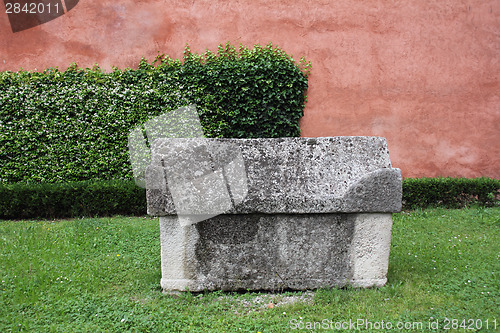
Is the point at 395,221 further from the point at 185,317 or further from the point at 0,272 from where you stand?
the point at 0,272

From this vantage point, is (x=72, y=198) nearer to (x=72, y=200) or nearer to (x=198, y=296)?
(x=72, y=200)

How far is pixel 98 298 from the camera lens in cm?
283

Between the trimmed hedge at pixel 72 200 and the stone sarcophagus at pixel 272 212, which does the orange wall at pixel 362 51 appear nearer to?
the trimmed hedge at pixel 72 200

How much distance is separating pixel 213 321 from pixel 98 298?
0.96 m

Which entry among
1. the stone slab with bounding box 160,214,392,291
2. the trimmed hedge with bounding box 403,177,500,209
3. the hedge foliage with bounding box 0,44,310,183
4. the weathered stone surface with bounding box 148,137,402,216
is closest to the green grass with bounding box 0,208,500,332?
the stone slab with bounding box 160,214,392,291

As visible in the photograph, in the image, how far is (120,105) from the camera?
22.4ft

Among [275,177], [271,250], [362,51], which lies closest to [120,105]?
[362,51]

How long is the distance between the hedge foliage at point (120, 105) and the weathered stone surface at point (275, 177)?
4044mm

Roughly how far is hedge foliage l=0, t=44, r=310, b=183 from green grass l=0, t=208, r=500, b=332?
2.72m

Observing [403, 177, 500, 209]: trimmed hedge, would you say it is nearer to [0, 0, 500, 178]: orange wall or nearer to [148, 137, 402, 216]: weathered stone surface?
[0, 0, 500, 178]: orange wall

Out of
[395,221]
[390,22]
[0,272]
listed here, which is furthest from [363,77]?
[0,272]

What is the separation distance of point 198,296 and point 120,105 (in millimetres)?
4908

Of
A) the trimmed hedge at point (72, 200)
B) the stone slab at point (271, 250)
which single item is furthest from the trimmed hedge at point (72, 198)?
the stone slab at point (271, 250)

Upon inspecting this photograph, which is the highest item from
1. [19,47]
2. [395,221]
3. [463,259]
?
[19,47]
